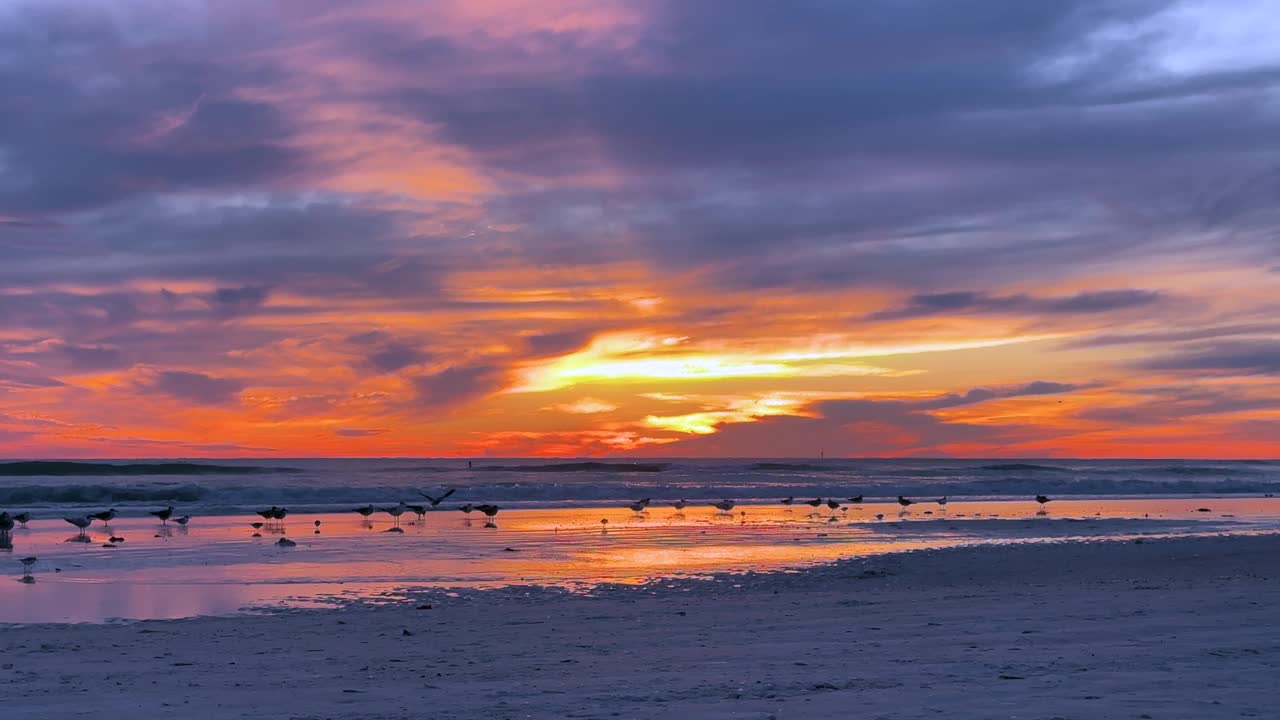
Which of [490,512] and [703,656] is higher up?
[490,512]

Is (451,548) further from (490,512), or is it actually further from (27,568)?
(490,512)

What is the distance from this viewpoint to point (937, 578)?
19.5 metres

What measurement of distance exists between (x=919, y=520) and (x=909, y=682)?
29038 millimetres

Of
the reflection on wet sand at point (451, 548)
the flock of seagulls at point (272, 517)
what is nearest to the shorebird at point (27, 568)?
the flock of seagulls at point (272, 517)

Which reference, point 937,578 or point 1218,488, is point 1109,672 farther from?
point 1218,488

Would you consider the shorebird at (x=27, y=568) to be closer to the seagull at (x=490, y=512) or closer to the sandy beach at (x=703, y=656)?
the sandy beach at (x=703, y=656)

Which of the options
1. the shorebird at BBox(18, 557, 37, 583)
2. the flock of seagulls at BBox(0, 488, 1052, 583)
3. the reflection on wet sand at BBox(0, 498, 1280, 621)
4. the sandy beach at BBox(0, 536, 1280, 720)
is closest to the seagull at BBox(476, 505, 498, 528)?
the flock of seagulls at BBox(0, 488, 1052, 583)

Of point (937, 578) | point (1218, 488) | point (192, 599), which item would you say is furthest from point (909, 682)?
point (1218, 488)

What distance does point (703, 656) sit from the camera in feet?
37.7

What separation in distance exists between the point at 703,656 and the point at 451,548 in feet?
50.3

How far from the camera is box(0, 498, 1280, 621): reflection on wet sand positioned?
58.9 feet

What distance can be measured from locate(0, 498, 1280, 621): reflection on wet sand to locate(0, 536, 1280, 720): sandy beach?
94.2 inches

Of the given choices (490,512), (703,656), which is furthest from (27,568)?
(490,512)

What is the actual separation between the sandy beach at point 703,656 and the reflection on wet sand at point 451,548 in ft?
7.85
